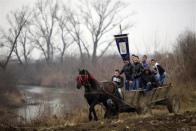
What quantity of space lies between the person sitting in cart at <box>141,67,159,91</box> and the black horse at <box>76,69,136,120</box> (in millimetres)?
898

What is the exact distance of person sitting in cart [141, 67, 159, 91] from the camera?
44.7 feet

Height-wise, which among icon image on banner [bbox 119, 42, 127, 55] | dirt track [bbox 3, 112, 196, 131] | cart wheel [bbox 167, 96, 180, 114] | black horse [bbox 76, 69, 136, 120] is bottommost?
dirt track [bbox 3, 112, 196, 131]

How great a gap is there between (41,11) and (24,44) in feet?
19.7

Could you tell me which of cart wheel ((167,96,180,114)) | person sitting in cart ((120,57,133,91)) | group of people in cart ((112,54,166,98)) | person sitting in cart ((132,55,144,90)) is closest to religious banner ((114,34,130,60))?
group of people in cart ((112,54,166,98))

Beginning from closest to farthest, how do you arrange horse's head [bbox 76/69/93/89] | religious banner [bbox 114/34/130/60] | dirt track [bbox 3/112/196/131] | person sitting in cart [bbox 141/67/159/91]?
dirt track [bbox 3/112/196/131]
horse's head [bbox 76/69/93/89]
person sitting in cart [bbox 141/67/159/91]
religious banner [bbox 114/34/130/60]

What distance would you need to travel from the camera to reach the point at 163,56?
2619 cm

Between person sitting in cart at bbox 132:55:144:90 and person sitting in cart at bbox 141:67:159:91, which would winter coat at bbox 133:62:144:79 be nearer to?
person sitting in cart at bbox 132:55:144:90

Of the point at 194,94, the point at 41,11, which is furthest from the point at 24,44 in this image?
the point at 194,94

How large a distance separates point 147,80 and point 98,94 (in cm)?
174

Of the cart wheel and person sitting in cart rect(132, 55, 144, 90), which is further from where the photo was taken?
the cart wheel

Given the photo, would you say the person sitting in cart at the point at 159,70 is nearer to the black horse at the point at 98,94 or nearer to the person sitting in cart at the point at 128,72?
the person sitting in cart at the point at 128,72

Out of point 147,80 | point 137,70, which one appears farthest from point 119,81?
point 147,80

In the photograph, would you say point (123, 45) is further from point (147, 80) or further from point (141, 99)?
point (141, 99)

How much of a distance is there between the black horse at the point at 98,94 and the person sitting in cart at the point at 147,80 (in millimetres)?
898
